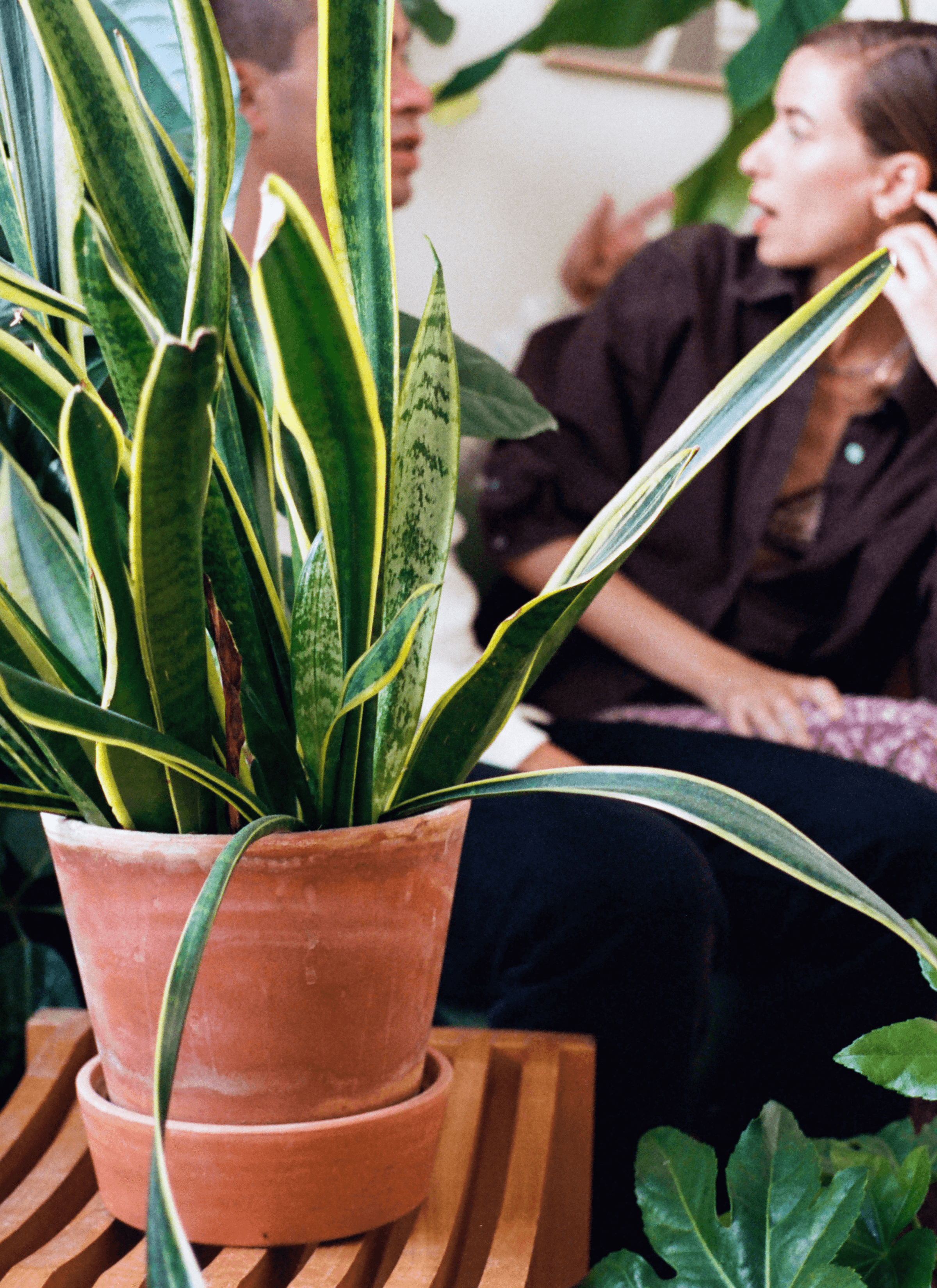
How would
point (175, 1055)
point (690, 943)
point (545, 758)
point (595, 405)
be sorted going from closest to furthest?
point (175, 1055) → point (690, 943) → point (545, 758) → point (595, 405)

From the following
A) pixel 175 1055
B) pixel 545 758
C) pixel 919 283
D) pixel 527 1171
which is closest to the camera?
pixel 175 1055

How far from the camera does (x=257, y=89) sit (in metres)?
1.01

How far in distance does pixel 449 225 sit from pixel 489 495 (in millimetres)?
429

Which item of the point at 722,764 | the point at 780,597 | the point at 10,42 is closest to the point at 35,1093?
the point at 10,42

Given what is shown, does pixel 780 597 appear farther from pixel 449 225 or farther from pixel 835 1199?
pixel 835 1199

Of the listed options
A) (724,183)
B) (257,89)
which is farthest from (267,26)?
(724,183)

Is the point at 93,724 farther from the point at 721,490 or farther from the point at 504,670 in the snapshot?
the point at 721,490

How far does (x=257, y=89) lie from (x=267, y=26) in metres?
0.06

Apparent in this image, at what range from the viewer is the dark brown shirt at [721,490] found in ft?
3.88

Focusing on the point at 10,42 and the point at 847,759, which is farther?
the point at 847,759

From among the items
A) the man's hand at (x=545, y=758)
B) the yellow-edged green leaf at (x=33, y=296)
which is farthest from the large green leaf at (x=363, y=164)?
the man's hand at (x=545, y=758)

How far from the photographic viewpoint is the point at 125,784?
395mm

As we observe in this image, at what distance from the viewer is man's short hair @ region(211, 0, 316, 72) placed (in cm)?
100

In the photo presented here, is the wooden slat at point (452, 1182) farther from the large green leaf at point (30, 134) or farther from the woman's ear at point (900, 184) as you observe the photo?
the woman's ear at point (900, 184)
